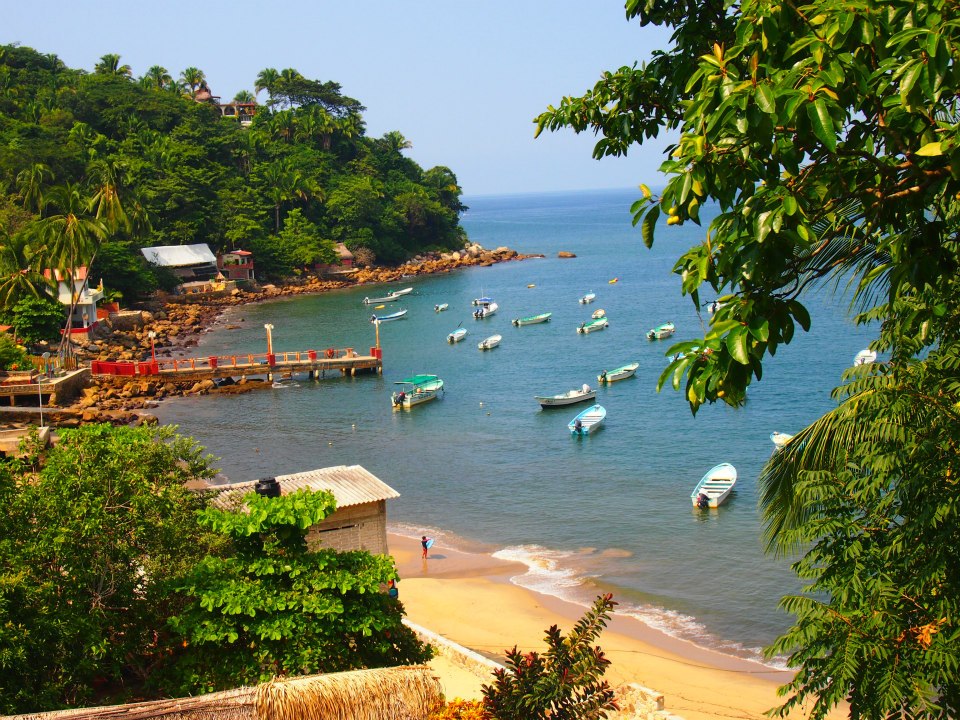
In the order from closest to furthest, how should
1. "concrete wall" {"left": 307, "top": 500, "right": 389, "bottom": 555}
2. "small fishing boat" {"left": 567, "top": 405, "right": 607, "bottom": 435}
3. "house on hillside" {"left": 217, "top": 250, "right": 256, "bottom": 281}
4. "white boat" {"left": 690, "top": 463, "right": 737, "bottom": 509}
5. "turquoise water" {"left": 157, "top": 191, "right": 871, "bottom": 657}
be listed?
"concrete wall" {"left": 307, "top": 500, "right": 389, "bottom": 555} < "turquoise water" {"left": 157, "top": 191, "right": 871, "bottom": 657} < "white boat" {"left": 690, "top": 463, "right": 737, "bottom": 509} < "small fishing boat" {"left": 567, "top": 405, "right": 607, "bottom": 435} < "house on hillside" {"left": 217, "top": 250, "right": 256, "bottom": 281}

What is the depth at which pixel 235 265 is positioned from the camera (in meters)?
80.6

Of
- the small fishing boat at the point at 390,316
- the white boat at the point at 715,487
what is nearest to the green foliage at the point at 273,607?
the white boat at the point at 715,487

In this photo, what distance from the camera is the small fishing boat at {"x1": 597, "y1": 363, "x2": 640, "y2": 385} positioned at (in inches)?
1769

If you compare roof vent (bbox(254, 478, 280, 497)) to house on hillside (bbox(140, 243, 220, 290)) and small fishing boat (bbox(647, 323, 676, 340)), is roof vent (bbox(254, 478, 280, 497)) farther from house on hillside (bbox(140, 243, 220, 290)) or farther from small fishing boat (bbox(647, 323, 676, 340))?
house on hillside (bbox(140, 243, 220, 290))

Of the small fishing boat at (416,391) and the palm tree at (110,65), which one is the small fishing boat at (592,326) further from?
the palm tree at (110,65)

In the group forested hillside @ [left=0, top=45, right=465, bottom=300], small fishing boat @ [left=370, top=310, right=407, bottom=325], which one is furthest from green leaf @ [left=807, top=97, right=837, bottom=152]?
small fishing boat @ [left=370, top=310, right=407, bottom=325]

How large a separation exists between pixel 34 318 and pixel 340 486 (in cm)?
3595

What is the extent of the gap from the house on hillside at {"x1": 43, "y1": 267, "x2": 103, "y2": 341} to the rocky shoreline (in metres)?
0.78

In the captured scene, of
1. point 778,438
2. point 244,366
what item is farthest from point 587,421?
point 244,366

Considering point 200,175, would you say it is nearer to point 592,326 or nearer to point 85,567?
point 592,326

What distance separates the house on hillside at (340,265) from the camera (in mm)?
87312

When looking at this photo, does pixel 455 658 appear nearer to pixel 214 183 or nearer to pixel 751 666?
pixel 751 666

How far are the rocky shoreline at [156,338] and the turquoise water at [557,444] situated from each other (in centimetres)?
176

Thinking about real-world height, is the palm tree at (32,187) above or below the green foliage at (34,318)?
above
